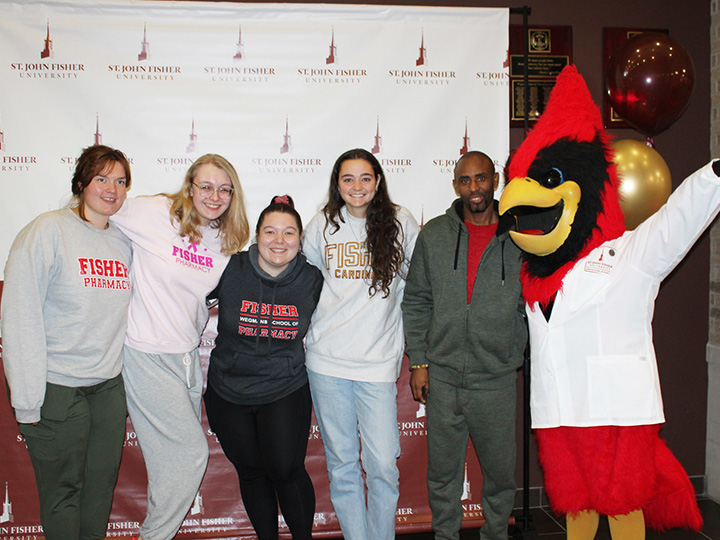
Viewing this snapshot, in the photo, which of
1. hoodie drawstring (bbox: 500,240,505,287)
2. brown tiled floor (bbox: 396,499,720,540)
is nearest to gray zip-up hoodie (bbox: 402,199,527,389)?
hoodie drawstring (bbox: 500,240,505,287)

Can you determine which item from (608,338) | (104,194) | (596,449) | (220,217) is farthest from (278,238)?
(596,449)

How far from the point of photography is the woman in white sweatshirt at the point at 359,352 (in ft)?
6.63

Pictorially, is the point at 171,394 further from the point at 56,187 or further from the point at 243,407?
the point at 56,187

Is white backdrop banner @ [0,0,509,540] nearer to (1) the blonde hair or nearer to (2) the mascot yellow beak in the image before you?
(1) the blonde hair

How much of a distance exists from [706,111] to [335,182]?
2.03m

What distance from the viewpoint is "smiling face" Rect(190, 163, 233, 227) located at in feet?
6.47

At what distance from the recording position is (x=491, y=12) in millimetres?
2488

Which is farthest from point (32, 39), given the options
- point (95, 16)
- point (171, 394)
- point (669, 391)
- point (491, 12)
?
point (669, 391)

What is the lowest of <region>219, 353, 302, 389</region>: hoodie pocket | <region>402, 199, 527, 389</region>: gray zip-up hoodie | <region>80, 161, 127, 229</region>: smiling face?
<region>219, 353, 302, 389</region>: hoodie pocket

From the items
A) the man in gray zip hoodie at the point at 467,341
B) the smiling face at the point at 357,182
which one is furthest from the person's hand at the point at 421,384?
the smiling face at the point at 357,182

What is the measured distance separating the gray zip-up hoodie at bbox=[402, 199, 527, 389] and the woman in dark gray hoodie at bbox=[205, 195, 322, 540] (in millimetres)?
473

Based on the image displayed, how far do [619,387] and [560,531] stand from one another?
117cm

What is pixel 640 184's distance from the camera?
2010 mm

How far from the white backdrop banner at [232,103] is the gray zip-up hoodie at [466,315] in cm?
53
